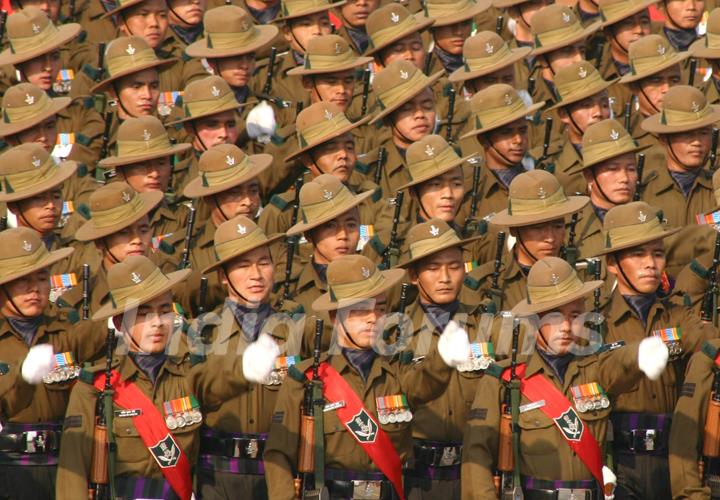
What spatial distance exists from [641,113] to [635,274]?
4450 millimetres

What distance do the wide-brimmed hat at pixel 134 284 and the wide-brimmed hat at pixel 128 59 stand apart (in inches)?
194

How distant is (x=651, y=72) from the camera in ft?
67.1

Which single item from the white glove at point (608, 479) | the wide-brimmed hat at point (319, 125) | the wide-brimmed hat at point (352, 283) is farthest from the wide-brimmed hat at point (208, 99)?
the white glove at point (608, 479)

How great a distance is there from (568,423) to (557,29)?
22.6 feet

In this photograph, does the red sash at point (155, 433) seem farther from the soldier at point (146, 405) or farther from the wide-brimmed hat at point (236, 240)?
the wide-brimmed hat at point (236, 240)

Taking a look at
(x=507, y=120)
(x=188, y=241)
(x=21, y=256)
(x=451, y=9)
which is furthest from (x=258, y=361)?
(x=451, y=9)

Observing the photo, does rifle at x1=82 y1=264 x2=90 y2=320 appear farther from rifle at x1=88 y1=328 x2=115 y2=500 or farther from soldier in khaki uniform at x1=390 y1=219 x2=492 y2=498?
soldier in khaki uniform at x1=390 y1=219 x2=492 y2=498

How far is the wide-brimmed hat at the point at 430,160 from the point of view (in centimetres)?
1873

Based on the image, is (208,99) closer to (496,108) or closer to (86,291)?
(496,108)

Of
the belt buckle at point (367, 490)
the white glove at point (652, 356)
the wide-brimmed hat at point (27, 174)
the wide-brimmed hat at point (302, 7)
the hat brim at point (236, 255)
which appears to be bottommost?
the belt buckle at point (367, 490)

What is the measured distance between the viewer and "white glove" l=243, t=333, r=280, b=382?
590 inches

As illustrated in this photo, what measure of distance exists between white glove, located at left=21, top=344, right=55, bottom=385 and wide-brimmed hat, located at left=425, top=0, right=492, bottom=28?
7.64 metres

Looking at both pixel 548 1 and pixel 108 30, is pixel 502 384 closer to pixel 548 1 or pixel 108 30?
A: pixel 548 1

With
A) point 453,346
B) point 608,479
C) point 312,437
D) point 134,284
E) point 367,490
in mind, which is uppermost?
point 453,346
